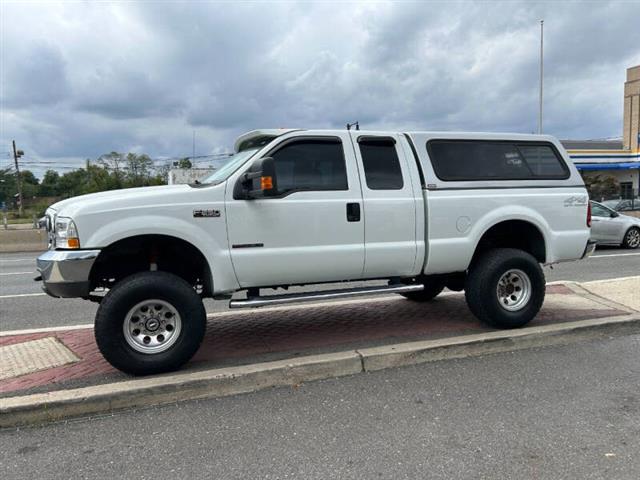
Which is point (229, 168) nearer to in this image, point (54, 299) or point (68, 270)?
point (68, 270)

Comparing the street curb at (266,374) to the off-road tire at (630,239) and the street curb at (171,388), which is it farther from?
the off-road tire at (630,239)

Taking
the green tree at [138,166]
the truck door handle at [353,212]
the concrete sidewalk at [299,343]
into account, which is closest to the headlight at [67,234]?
the concrete sidewalk at [299,343]

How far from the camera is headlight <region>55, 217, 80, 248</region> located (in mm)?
4203

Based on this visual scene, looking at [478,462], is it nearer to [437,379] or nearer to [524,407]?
[524,407]

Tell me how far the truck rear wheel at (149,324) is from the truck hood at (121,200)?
0.60 m

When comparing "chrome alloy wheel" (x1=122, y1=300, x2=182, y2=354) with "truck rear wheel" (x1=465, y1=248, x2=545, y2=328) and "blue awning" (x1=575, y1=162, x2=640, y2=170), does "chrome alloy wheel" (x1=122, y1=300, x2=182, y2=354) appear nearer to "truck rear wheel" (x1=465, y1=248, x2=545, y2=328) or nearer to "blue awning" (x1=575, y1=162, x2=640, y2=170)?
"truck rear wheel" (x1=465, y1=248, x2=545, y2=328)

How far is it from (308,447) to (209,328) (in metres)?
2.87

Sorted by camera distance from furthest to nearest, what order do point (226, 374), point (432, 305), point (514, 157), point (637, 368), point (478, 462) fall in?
point (432, 305)
point (514, 157)
point (637, 368)
point (226, 374)
point (478, 462)

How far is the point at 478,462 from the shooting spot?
10.5ft

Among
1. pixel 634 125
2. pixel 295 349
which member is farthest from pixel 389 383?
pixel 634 125

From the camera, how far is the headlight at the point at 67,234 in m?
4.20

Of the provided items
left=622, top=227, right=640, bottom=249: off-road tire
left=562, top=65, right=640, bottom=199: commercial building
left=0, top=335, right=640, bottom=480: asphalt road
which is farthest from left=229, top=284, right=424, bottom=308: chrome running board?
left=562, top=65, right=640, bottom=199: commercial building

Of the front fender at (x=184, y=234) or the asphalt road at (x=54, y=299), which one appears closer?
the front fender at (x=184, y=234)

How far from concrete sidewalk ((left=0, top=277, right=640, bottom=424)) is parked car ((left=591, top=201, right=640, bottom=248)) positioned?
7.94m
